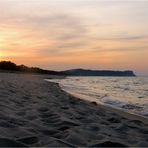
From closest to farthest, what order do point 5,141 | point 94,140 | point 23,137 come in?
1. point 5,141
2. point 23,137
3. point 94,140

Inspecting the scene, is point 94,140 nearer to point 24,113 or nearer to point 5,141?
point 5,141

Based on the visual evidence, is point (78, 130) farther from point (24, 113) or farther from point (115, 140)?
point (24, 113)

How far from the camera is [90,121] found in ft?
20.7

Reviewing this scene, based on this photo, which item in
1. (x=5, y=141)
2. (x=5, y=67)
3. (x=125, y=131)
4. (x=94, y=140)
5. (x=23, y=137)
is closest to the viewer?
(x=5, y=141)

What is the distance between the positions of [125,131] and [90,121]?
2.81 feet

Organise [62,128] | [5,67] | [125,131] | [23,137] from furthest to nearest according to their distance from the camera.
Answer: [5,67], [125,131], [62,128], [23,137]

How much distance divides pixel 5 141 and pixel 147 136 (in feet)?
8.51

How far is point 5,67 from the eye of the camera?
314 feet

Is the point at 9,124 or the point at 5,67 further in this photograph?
the point at 5,67

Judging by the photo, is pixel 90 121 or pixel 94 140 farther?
pixel 90 121

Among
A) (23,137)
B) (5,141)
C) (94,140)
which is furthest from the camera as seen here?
Answer: (94,140)

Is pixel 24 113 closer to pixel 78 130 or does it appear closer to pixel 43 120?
pixel 43 120

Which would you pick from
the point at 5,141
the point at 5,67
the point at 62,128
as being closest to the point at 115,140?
the point at 62,128

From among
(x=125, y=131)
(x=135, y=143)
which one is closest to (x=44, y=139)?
(x=135, y=143)
